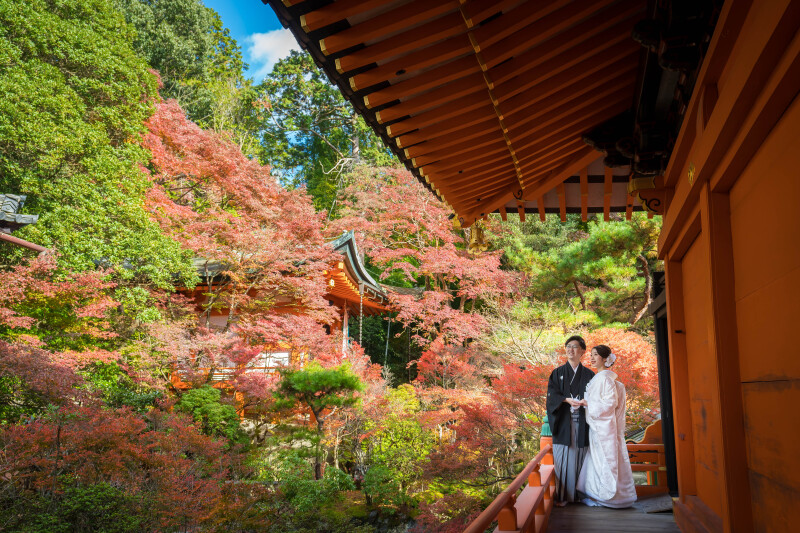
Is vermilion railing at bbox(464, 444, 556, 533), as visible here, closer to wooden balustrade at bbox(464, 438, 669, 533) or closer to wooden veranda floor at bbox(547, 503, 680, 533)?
wooden balustrade at bbox(464, 438, 669, 533)

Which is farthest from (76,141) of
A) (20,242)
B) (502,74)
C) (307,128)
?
(307,128)

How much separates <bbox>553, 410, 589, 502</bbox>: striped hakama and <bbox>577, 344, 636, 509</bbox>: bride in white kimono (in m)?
0.10

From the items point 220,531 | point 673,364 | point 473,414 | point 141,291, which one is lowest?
point 220,531

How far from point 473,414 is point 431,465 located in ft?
3.04

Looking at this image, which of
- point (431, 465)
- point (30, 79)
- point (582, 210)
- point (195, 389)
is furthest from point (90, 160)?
point (582, 210)

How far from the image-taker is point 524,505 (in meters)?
3.23

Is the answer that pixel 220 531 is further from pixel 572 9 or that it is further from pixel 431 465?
pixel 572 9

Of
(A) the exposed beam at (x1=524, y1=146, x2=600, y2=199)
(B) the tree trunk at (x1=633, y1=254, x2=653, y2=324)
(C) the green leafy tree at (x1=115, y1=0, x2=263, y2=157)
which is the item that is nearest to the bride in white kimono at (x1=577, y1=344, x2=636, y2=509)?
(A) the exposed beam at (x1=524, y1=146, x2=600, y2=199)

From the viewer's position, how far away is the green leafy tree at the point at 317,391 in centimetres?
825

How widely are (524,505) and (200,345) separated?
7.39 metres

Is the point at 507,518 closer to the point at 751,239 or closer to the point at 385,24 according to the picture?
the point at 751,239

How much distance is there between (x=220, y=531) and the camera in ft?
20.2

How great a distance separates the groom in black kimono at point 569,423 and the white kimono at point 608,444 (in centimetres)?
9

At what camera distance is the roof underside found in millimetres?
1791
